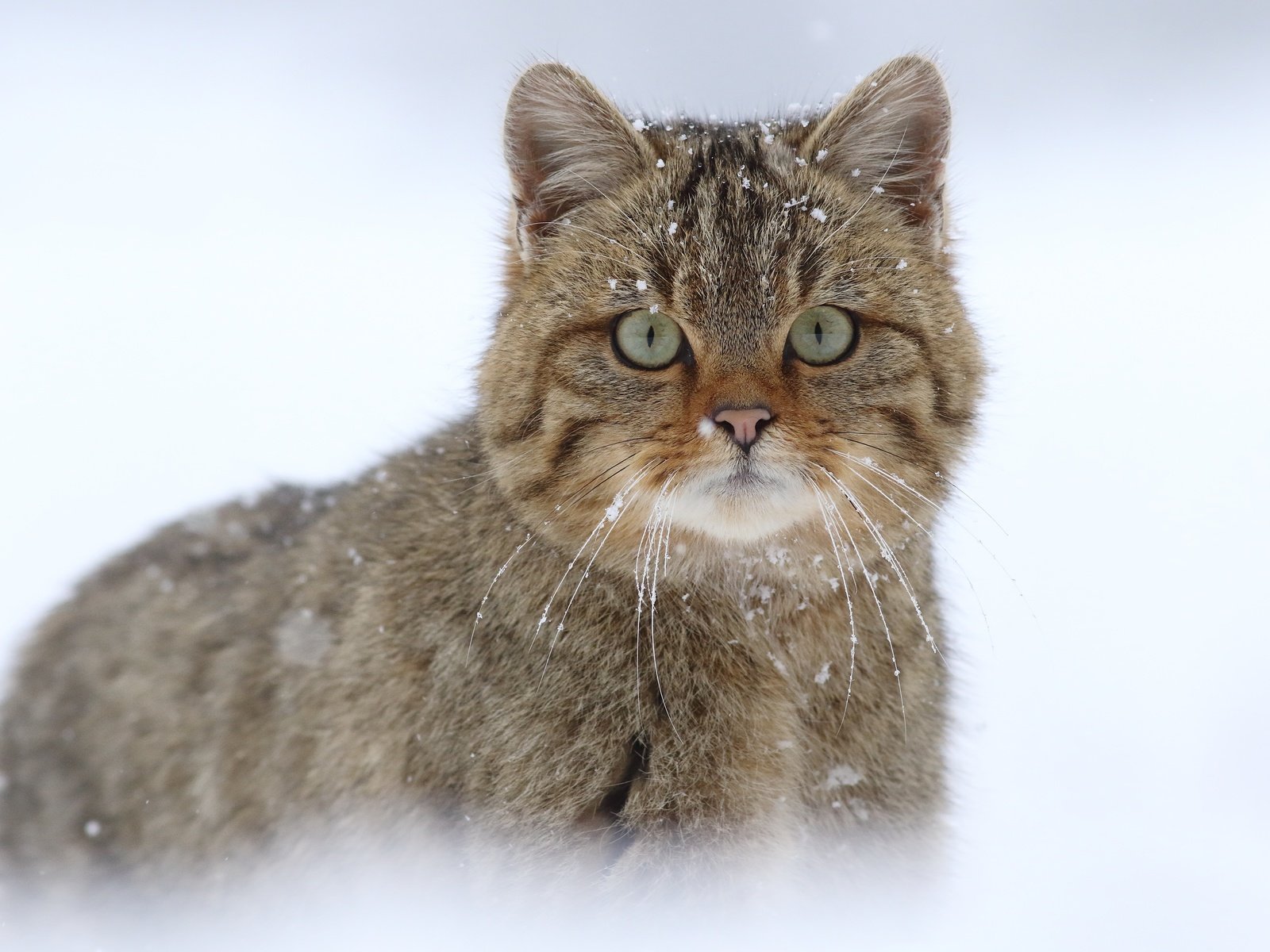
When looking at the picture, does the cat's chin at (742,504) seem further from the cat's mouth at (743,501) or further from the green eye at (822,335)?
the green eye at (822,335)

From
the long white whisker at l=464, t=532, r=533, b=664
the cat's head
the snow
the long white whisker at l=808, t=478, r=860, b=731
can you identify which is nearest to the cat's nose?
the cat's head

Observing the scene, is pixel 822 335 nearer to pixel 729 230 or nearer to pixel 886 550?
pixel 729 230

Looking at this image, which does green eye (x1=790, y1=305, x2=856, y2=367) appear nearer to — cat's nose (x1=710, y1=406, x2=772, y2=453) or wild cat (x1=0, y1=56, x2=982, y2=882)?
wild cat (x1=0, y1=56, x2=982, y2=882)

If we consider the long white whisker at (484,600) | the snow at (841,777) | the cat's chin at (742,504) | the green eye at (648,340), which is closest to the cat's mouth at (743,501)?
the cat's chin at (742,504)

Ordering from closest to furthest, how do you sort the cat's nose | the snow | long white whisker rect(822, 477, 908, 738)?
the cat's nose
long white whisker rect(822, 477, 908, 738)
the snow

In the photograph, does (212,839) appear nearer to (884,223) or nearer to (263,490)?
(263,490)

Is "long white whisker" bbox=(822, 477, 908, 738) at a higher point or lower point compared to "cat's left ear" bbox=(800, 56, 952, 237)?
lower
